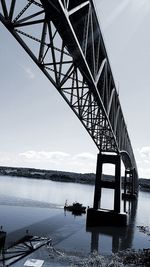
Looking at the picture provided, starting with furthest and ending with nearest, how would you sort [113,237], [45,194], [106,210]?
[45,194] → [106,210] → [113,237]

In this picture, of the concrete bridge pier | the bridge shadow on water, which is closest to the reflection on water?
the concrete bridge pier

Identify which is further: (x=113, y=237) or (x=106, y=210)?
(x=106, y=210)

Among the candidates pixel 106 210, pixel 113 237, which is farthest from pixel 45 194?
pixel 113 237

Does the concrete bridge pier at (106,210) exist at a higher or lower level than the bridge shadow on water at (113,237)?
higher

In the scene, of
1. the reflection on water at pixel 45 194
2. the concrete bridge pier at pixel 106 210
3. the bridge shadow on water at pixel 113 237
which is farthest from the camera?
the reflection on water at pixel 45 194

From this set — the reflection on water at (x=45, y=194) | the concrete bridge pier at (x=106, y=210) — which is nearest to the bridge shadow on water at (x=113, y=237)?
the concrete bridge pier at (x=106, y=210)

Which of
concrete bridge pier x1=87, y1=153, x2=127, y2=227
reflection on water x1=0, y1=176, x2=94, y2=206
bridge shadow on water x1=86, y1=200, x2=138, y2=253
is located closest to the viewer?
bridge shadow on water x1=86, y1=200, x2=138, y2=253

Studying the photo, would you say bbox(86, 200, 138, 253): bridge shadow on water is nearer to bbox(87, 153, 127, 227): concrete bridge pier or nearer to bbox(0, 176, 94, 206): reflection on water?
bbox(87, 153, 127, 227): concrete bridge pier

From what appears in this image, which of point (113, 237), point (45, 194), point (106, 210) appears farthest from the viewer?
point (45, 194)

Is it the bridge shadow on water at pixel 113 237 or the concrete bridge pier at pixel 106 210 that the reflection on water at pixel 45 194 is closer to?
the concrete bridge pier at pixel 106 210

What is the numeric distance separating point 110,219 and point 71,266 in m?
17.9

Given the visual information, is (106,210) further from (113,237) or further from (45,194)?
(45,194)

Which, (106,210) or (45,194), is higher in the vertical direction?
(106,210)

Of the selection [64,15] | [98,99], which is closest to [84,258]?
[98,99]
